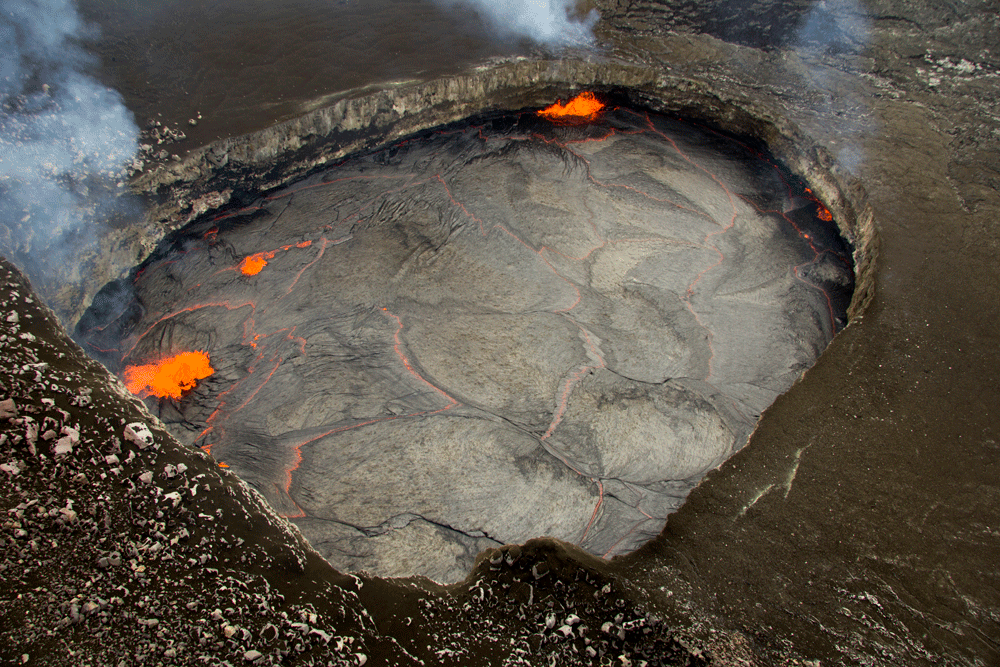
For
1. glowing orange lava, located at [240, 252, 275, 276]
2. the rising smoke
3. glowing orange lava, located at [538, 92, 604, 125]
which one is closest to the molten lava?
glowing orange lava, located at [240, 252, 275, 276]

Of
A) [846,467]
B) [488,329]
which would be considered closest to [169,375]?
[488,329]

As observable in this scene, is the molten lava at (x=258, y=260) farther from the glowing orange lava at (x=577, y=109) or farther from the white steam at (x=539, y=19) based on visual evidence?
the white steam at (x=539, y=19)

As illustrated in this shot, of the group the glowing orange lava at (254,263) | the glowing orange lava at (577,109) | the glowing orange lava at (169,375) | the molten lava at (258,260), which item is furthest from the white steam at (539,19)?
the glowing orange lava at (169,375)

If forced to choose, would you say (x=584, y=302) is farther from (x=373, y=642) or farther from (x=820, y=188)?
(x=373, y=642)

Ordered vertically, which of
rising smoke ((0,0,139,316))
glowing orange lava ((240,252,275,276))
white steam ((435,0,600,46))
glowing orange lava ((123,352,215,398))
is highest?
white steam ((435,0,600,46))

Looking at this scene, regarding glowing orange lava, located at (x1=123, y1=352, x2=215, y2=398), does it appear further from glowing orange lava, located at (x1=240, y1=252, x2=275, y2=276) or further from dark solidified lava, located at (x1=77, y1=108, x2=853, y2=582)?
glowing orange lava, located at (x1=240, y1=252, x2=275, y2=276)

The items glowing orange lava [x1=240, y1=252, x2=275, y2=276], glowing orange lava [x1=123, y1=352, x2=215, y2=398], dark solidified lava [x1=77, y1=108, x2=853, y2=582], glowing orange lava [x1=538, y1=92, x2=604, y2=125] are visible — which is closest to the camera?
dark solidified lava [x1=77, y1=108, x2=853, y2=582]
